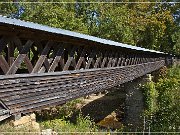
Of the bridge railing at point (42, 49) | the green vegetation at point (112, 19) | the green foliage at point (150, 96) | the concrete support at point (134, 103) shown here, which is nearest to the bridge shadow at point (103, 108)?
the concrete support at point (134, 103)

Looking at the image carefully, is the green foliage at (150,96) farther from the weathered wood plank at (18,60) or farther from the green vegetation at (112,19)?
the weathered wood plank at (18,60)

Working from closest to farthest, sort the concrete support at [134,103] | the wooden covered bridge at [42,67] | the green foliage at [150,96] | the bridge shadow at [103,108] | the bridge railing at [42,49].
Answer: the bridge railing at [42,49] → the wooden covered bridge at [42,67] → the green foliage at [150,96] → the concrete support at [134,103] → the bridge shadow at [103,108]

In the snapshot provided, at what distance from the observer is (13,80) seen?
6531 mm

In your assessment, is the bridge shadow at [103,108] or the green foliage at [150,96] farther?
the bridge shadow at [103,108]

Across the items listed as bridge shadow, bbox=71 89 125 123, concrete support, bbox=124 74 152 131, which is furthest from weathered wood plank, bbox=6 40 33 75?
bridge shadow, bbox=71 89 125 123

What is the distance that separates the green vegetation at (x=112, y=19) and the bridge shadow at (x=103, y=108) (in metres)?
6.93

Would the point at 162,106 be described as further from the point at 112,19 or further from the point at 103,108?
the point at 112,19

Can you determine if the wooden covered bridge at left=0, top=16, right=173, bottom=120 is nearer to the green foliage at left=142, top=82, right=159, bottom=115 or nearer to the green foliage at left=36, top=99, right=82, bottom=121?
the green foliage at left=36, top=99, right=82, bottom=121

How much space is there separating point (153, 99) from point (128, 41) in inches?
495

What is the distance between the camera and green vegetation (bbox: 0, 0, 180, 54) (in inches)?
1119

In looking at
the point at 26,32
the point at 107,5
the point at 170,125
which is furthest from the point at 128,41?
the point at 26,32

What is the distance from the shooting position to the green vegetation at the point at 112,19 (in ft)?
93.2

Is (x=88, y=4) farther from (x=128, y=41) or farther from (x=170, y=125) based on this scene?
(x=170, y=125)

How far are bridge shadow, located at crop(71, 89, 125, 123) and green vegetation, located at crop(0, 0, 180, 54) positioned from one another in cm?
693
